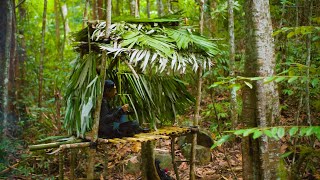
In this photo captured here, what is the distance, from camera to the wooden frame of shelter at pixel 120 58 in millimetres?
4613

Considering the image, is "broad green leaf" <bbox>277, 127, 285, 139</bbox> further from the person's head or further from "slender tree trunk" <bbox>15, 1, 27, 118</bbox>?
"slender tree trunk" <bbox>15, 1, 27, 118</bbox>

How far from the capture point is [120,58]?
4945 millimetres

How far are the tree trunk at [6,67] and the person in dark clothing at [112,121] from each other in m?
4.13

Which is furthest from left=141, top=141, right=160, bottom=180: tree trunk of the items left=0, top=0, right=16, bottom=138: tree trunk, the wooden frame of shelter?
left=0, top=0, right=16, bottom=138: tree trunk

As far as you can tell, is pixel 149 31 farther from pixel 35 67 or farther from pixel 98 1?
pixel 35 67

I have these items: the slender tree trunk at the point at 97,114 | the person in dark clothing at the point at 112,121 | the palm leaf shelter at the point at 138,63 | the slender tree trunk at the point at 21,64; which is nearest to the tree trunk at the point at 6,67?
the slender tree trunk at the point at 21,64

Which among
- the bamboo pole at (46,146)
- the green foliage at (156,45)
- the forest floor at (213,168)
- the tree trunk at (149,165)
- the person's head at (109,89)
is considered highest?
the green foliage at (156,45)

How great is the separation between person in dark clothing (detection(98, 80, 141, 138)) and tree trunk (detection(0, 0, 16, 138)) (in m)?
4.13

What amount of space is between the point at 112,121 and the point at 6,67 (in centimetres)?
446

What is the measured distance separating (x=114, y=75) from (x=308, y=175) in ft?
12.1

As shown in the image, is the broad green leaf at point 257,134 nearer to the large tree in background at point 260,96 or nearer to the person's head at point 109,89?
the large tree in background at point 260,96

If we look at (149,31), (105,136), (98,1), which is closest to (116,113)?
(105,136)

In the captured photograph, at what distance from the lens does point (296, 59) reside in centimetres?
841

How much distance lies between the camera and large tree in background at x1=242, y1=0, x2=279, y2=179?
169 inches
